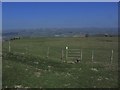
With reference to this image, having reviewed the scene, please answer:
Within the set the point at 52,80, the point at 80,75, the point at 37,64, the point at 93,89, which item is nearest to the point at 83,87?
the point at 93,89

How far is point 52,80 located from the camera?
3025 cm

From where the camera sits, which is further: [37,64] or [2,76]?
[37,64]

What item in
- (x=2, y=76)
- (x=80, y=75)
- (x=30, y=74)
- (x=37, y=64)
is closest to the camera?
(x=2, y=76)

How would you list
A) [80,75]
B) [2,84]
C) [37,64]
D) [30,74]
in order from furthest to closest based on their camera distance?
[37,64]
[80,75]
[30,74]
[2,84]

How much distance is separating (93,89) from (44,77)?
5299mm

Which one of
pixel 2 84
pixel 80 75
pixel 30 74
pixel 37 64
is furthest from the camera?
pixel 37 64

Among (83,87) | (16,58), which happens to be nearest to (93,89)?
(83,87)

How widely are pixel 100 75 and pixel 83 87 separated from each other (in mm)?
7212

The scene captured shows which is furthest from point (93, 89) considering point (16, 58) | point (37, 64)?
point (16, 58)

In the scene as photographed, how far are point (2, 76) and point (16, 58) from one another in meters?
11.9

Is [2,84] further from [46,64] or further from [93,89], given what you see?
[46,64]

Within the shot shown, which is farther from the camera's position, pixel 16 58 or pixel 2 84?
pixel 16 58

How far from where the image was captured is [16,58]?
137ft

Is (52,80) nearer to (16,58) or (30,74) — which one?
(30,74)
